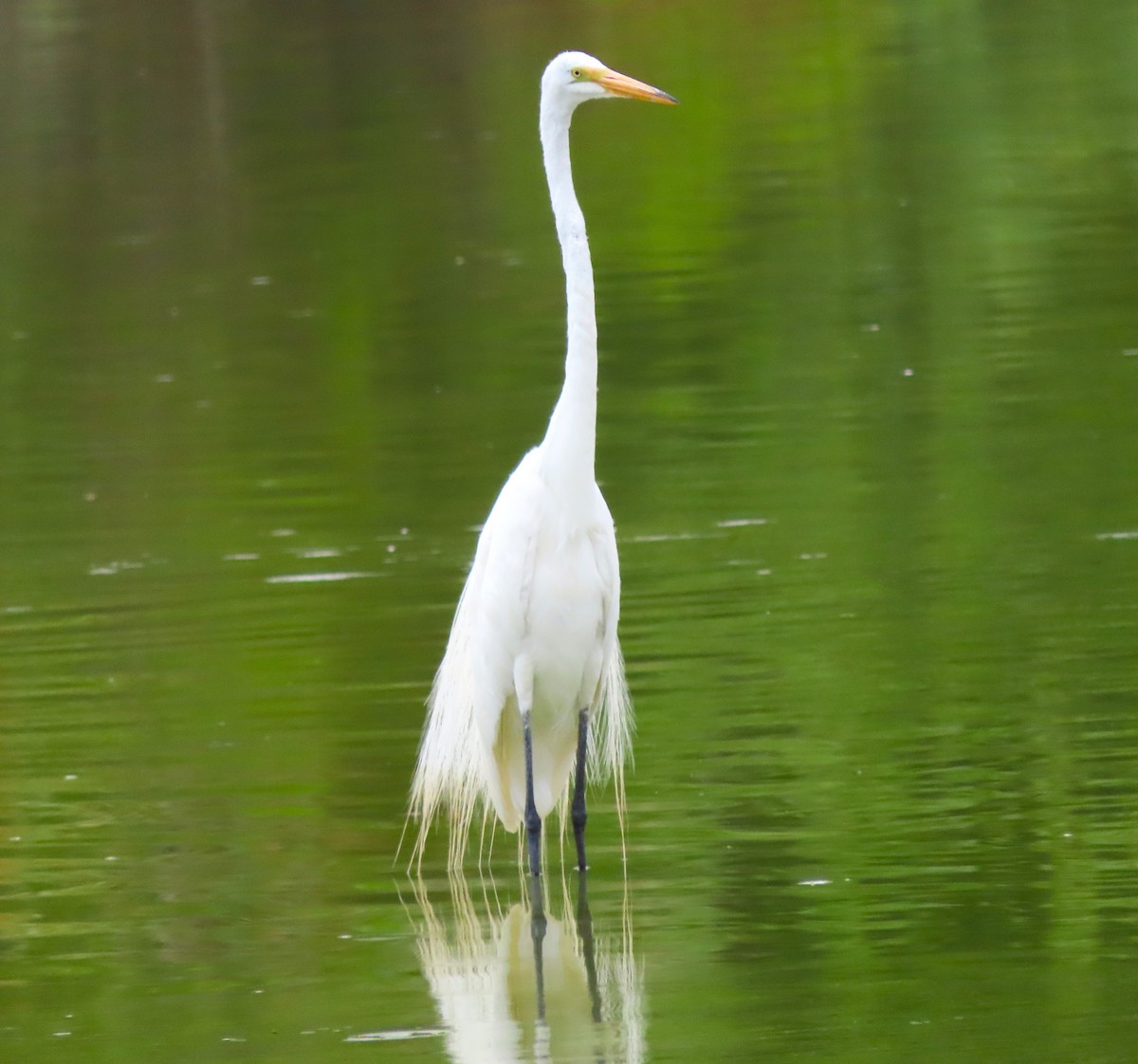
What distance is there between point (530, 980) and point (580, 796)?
2.23ft

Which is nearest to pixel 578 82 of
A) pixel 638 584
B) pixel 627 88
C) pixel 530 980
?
pixel 627 88

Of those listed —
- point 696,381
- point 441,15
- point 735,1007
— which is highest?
point 441,15

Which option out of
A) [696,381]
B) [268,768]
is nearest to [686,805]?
[268,768]

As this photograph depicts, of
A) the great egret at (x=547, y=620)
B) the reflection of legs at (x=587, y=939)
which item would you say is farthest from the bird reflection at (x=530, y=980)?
the great egret at (x=547, y=620)

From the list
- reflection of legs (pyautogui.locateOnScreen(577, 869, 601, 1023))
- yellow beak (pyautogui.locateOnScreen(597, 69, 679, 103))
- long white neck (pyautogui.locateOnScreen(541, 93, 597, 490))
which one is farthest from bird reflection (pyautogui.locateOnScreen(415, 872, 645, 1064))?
yellow beak (pyautogui.locateOnScreen(597, 69, 679, 103))

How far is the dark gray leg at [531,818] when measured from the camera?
548 centimetres

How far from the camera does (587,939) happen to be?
5.10 m

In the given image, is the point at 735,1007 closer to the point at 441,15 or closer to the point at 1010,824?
the point at 1010,824

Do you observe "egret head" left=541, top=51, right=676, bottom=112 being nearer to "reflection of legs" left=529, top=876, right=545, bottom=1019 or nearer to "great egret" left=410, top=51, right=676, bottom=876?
"great egret" left=410, top=51, right=676, bottom=876

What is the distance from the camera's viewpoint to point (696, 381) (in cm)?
1098

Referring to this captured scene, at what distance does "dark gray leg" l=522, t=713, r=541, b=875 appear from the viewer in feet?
18.0

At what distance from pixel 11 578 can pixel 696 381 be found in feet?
11.7

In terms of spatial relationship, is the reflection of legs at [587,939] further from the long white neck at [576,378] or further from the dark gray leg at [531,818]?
the long white neck at [576,378]

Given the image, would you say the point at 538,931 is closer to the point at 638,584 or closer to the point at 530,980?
the point at 530,980
